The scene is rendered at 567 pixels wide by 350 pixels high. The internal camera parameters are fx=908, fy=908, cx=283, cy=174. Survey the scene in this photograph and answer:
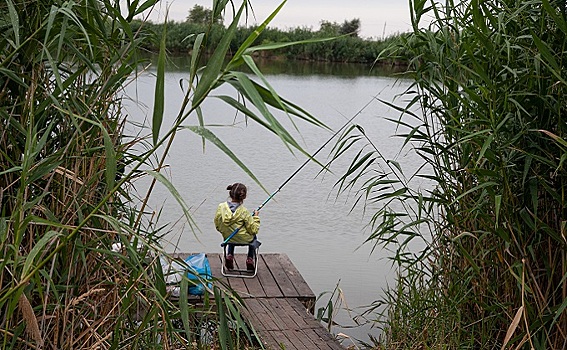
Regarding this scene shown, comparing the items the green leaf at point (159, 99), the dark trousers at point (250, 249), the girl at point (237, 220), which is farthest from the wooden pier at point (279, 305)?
→ the green leaf at point (159, 99)

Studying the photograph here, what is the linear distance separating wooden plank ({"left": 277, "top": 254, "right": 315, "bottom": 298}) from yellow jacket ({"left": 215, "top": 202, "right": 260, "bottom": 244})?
0.36m

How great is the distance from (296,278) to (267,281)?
0.18m

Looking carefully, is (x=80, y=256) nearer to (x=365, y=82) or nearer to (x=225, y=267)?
(x=225, y=267)

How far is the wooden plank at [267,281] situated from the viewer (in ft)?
17.1

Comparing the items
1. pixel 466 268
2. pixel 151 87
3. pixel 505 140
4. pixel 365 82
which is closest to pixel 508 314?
pixel 466 268

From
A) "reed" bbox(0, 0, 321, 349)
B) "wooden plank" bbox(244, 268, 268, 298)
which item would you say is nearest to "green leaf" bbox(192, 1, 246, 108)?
"reed" bbox(0, 0, 321, 349)

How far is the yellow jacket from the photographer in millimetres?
5367

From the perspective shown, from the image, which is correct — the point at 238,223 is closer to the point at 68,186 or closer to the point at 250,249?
the point at 250,249

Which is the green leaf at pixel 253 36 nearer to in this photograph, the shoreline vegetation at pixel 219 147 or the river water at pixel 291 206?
the shoreline vegetation at pixel 219 147

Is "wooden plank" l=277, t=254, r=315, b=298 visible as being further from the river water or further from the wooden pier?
the river water

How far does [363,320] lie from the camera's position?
5.49m

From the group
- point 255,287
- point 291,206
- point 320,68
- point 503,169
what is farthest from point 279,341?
point 320,68

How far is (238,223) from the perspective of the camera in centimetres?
539

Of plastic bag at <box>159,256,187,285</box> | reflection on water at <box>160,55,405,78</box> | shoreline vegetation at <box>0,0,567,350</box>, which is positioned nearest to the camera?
shoreline vegetation at <box>0,0,567,350</box>
